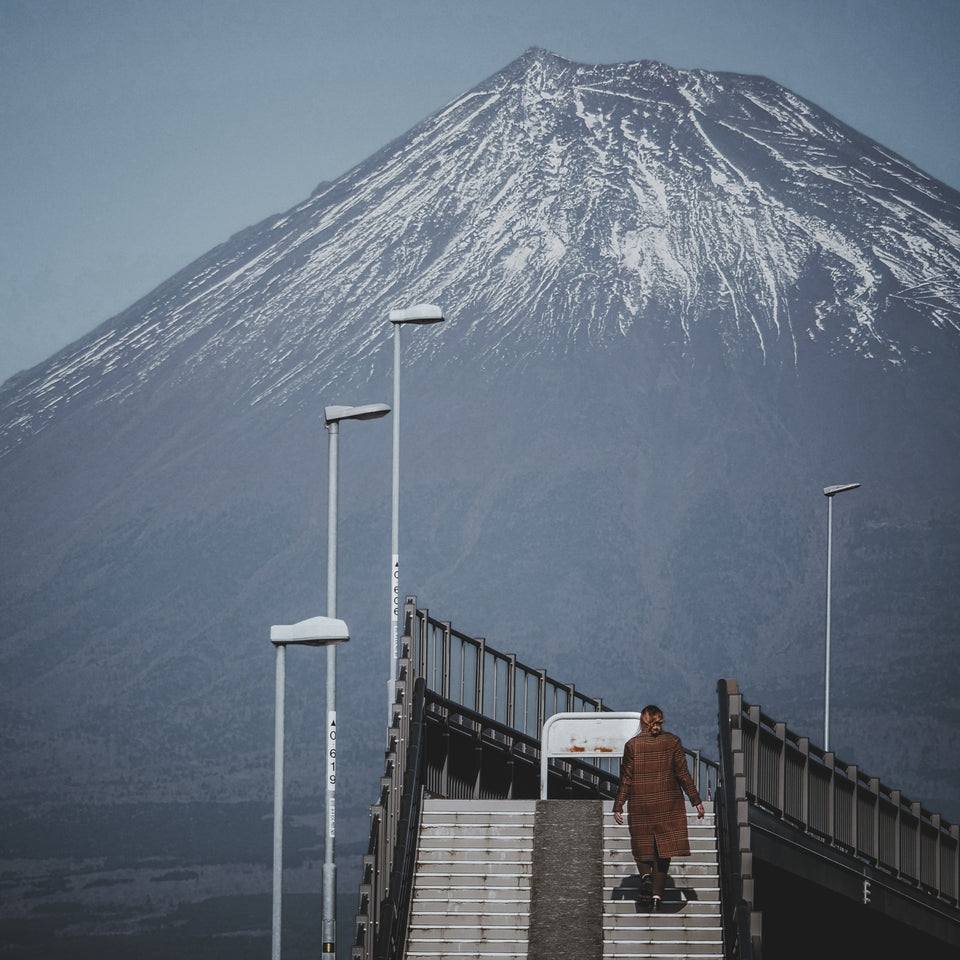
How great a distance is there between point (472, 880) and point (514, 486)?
14442 cm

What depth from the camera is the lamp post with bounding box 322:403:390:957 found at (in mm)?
16125

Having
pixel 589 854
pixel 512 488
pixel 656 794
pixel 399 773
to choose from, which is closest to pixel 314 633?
pixel 399 773

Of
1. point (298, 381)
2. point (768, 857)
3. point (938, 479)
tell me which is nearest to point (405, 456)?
point (298, 381)

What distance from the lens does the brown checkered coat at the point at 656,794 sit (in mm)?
14273

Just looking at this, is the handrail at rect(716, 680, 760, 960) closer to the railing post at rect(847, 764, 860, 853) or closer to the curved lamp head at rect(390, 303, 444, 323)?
the railing post at rect(847, 764, 860, 853)

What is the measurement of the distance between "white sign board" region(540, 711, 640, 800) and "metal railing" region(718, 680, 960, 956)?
3.07 feet

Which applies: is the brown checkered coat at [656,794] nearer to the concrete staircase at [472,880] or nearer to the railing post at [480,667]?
the concrete staircase at [472,880]

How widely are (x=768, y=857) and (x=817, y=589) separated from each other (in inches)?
5491

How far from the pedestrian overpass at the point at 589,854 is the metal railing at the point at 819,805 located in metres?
0.03

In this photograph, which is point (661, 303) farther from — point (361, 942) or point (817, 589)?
point (361, 942)

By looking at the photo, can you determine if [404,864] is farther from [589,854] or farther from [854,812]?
[854,812]

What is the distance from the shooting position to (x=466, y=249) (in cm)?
19088

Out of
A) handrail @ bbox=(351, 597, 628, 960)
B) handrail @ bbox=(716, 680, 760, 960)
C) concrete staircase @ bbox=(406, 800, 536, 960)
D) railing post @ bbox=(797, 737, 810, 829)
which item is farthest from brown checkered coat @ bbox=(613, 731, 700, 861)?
railing post @ bbox=(797, 737, 810, 829)

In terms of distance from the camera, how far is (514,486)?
159750 mm
